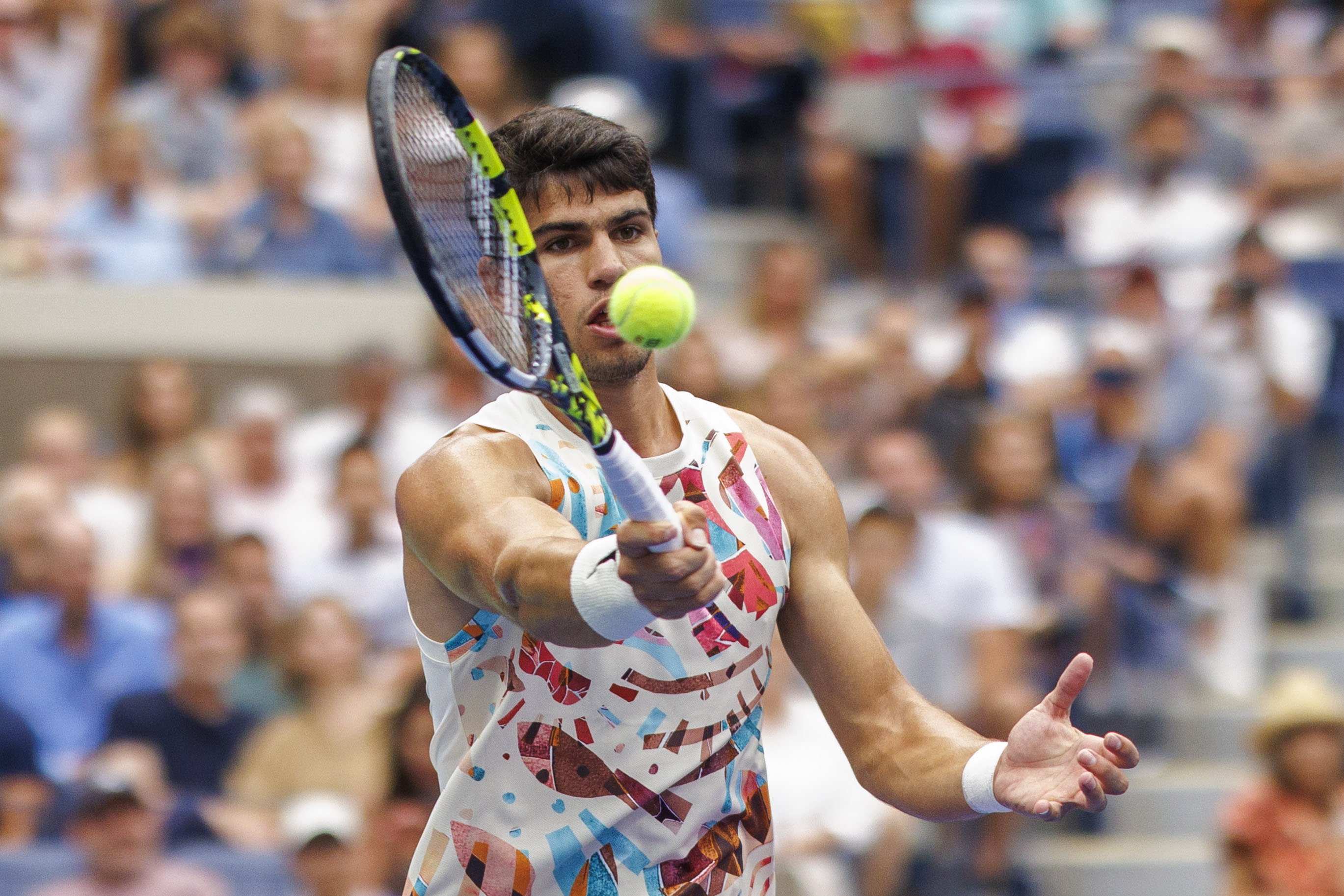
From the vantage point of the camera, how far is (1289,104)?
9.28 metres

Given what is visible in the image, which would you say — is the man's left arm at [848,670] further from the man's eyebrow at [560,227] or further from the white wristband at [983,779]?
the man's eyebrow at [560,227]

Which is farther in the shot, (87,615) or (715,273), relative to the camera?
(715,273)

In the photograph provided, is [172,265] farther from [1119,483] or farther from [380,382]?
[1119,483]

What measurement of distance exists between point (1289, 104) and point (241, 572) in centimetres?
553

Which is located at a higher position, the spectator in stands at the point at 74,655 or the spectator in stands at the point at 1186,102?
the spectator in stands at the point at 1186,102

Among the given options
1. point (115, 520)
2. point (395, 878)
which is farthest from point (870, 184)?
point (395, 878)

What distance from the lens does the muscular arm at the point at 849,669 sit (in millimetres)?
3180

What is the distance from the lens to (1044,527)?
7.12m

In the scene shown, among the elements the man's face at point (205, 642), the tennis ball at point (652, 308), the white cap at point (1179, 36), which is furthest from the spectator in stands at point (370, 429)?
the tennis ball at point (652, 308)

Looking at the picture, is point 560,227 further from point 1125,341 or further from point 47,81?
point 47,81

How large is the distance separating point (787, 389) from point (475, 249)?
4.44 meters

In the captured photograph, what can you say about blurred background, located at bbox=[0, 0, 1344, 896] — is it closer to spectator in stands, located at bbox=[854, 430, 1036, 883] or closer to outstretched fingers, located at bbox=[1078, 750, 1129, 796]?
spectator in stands, located at bbox=[854, 430, 1036, 883]

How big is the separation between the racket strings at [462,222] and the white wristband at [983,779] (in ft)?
3.14

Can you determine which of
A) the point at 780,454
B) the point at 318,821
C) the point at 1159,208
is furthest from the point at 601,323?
the point at 1159,208
